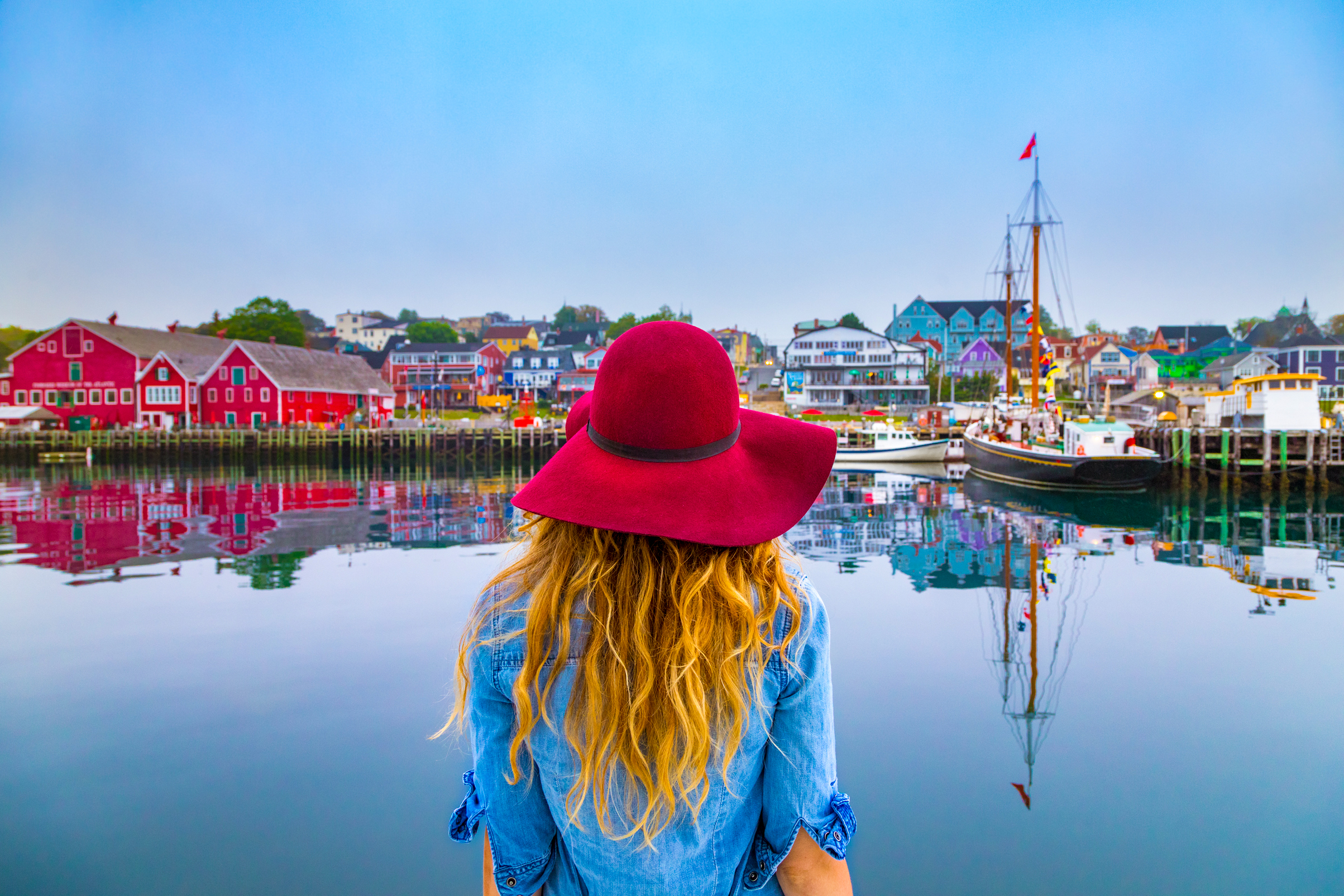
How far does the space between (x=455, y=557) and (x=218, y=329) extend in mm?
95824

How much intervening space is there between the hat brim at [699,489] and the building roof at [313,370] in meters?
62.1

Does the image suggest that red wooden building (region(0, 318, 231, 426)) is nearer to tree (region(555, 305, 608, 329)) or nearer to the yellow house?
the yellow house

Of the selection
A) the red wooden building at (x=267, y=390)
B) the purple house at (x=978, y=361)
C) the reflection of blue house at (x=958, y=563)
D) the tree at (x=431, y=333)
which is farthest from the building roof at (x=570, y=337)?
the reflection of blue house at (x=958, y=563)

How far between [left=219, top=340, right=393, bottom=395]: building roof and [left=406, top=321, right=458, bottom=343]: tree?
44.8 metres

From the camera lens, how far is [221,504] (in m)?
22.9

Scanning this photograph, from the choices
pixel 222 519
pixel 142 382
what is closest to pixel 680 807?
pixel 222 519

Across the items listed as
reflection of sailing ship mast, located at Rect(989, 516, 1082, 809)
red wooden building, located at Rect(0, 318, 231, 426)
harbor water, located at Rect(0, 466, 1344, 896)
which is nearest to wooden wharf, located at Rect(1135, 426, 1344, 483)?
harbor water, located at Rect(0, 466, 1344, 896)

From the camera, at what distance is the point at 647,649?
1.31m

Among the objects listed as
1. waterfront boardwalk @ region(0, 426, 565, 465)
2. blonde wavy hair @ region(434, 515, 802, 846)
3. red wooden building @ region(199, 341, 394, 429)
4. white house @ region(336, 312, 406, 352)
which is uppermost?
Answer: white house @ region(336, 312, 406, 352)

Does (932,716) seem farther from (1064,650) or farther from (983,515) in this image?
(983,515)

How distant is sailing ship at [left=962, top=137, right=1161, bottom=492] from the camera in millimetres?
26375

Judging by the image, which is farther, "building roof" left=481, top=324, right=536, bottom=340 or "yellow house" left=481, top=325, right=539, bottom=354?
"building roof" left=481, top=324, right=536, bottom=340

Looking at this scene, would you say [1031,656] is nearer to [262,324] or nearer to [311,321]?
[262,324]

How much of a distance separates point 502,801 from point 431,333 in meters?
123
